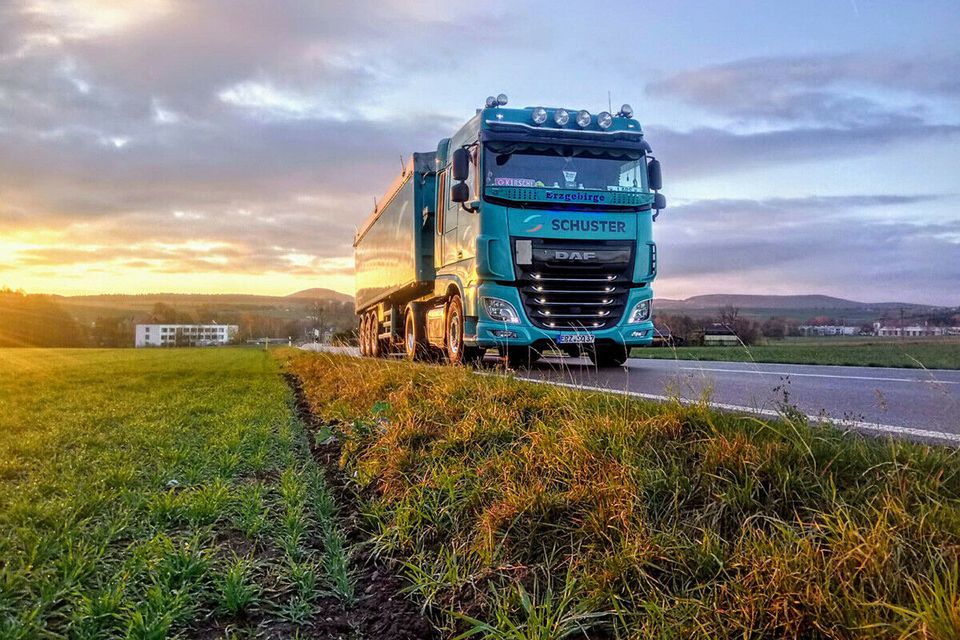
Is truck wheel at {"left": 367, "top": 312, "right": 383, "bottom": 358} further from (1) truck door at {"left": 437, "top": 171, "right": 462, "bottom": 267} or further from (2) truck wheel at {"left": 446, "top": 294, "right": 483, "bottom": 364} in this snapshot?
(2) truck wheel at {"left": 446, "top": 294, "right": 483, "bottom": 364}

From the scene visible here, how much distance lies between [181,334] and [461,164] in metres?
90.0

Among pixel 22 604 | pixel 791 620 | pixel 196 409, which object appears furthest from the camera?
pixel 196 409

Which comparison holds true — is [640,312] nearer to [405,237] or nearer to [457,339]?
[457,339]

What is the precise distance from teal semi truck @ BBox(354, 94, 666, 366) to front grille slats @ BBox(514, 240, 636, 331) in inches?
0.6

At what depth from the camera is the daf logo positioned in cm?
968

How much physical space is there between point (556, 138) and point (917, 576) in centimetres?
859

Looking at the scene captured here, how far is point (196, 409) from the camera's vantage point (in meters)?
8.60

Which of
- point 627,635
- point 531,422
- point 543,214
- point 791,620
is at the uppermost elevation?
point 543,214

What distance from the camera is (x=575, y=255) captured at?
9.73 m

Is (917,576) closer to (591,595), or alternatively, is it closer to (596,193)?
(591,595)

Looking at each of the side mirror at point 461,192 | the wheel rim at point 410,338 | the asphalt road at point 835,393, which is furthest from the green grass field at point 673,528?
the wheel rim at point 410,338

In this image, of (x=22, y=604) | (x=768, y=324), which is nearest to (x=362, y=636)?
(x=22, y=604)

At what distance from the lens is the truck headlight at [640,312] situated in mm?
10078

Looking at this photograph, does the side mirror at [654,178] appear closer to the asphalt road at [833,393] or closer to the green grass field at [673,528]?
the asphalt road at [833,393]
